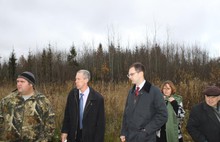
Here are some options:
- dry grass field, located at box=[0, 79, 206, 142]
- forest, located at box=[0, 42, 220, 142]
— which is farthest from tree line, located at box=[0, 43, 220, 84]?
dry grass field, located at box=[0, 79, 206, 142]

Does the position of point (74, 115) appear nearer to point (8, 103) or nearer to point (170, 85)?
point (8, 103)

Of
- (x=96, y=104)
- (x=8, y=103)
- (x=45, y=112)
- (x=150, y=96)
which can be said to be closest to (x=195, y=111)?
(x=150, y=96)

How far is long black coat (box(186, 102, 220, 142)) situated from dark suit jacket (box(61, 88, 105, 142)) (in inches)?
54.2

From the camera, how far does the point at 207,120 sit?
12.5 ft

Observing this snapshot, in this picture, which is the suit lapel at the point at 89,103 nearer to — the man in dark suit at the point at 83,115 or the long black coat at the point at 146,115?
the man in dark suit at the point at 83,115

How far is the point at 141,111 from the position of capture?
393cm

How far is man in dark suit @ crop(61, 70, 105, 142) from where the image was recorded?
4.32 m

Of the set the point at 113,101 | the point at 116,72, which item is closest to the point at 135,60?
the point at 116,72

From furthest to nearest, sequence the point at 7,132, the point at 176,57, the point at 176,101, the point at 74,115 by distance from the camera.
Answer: the point at 176,57 → the point at 176,101 → the point at 74,115 → the point at 7,132

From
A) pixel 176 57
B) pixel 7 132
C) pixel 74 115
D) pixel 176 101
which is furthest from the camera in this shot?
pixel 176 57

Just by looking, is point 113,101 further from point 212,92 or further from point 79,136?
point 212,92

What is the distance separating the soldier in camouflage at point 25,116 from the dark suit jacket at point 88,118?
0.48 metres

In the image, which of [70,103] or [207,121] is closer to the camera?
[207,121]

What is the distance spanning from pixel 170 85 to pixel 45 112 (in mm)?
2801
